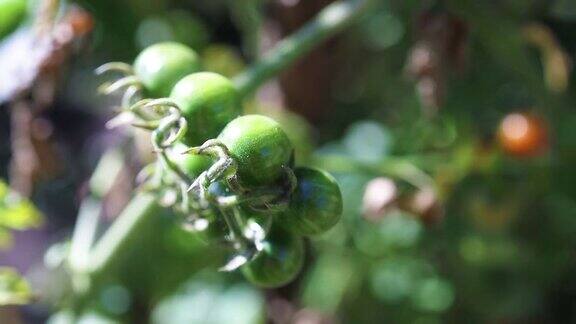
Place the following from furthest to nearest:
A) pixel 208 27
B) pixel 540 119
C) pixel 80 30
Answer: pixel 208 27, pixel 540 119, pixel 80 30

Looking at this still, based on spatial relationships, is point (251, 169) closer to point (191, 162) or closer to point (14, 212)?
point (191, 162)

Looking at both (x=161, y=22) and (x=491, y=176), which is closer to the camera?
(x=491, y=176)

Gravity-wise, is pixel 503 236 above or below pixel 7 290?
below

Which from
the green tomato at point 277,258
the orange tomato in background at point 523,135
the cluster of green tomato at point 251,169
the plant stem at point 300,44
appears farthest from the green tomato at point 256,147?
the orange tomato in background at point 523,135

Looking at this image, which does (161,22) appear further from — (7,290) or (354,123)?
(7,290)

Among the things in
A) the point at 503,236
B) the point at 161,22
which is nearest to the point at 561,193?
the point at 503,236

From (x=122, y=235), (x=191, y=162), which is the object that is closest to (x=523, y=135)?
(x=122, y=235)
